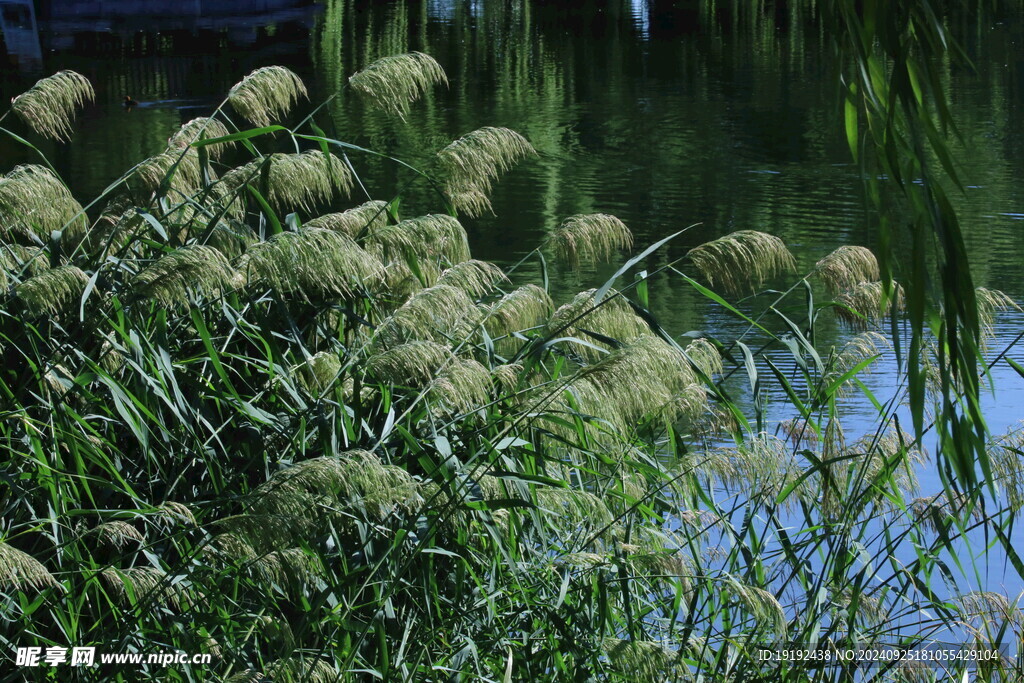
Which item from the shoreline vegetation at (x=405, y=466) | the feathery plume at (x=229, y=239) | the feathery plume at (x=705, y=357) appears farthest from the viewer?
the feathery plume at (x=229, y=239)

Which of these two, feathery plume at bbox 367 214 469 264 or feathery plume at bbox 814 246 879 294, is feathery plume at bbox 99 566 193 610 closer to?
feathery plume at bbox 367 214 469 264

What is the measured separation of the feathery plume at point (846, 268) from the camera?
253cm

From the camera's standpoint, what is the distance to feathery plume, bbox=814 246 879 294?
99.6 inches

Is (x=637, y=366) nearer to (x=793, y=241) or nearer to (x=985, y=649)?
(x=985, y=649)

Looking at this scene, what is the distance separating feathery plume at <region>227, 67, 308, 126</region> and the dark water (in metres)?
0.13

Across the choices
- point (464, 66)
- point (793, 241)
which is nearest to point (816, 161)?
point (793, 241)

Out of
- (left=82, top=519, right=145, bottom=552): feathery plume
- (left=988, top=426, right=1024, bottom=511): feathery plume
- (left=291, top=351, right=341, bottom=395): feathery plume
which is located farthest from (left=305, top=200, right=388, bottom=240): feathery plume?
(left=988, top=426, right=1024, bottom=511): feathery plume

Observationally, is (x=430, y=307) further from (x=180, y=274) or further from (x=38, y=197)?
(x=38, y=197)

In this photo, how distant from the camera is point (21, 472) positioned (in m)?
2.39

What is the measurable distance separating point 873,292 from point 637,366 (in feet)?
2.18

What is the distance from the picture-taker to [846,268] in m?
2.53

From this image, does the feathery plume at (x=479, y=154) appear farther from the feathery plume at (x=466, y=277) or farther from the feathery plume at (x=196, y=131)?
the feathery plume at (x=196, y=131)

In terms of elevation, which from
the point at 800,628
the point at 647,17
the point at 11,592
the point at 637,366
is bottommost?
the point at 800,628

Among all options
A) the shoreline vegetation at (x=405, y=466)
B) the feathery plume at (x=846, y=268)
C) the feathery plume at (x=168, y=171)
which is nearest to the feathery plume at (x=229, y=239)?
the shoreline vegetation at (x=405, y=466)
